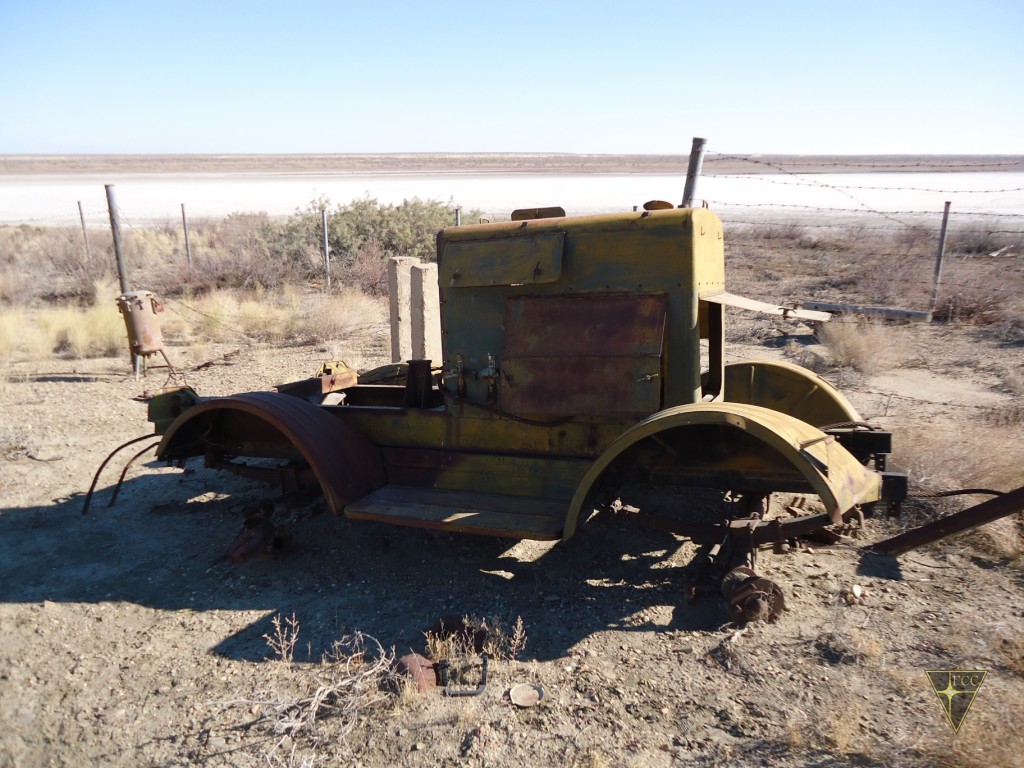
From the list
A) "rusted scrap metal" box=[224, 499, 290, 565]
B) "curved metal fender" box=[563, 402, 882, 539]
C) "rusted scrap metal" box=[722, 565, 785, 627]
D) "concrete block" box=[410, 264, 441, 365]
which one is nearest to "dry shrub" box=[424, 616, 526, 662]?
"curved metal fender" box=[563, 402, 882, 539]

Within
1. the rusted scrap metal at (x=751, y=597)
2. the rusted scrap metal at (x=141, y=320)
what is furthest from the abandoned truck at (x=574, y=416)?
the rusted scrap metal at (x=141, y=320)

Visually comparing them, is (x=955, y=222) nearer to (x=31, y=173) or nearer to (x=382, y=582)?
(x=382, y=582)

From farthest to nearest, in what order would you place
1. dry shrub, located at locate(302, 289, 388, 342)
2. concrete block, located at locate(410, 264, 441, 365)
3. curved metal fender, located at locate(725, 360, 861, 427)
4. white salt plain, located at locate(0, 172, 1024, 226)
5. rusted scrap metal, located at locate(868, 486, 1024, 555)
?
white salt plain, located at locate(0, 172, 1024, 226) → dry shrub, located at locate(302, 289, 388, 342) → concrete block, located at locate(410, 264, 441, 365) → curved metal fender, located at locate(725, 360, 861, 427) → rusted scrap metal, located at locate(868, 486, 1024, 555)

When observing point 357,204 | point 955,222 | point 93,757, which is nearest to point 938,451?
point 93,757

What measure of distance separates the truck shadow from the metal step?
1.53 feet

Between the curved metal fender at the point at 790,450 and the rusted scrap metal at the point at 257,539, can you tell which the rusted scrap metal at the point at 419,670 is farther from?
the rusted scrap metal at the point at 257,539

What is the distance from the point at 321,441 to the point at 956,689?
3480 mm

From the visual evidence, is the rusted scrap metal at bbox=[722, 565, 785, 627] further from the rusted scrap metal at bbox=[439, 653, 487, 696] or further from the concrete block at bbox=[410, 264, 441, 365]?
the concrete block at bbox=[410, 264, 441, 365]

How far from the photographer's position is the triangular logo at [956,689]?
3109 mm

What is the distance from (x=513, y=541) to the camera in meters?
4.96

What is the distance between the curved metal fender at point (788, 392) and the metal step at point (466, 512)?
186 cm

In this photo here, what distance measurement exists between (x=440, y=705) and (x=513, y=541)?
1.68 meters

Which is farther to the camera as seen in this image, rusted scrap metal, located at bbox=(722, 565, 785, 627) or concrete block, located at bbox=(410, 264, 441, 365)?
concrete block, located at bbox=(410, 264, 441, 365)

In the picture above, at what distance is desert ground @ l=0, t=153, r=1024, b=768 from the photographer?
3121 millimetres
